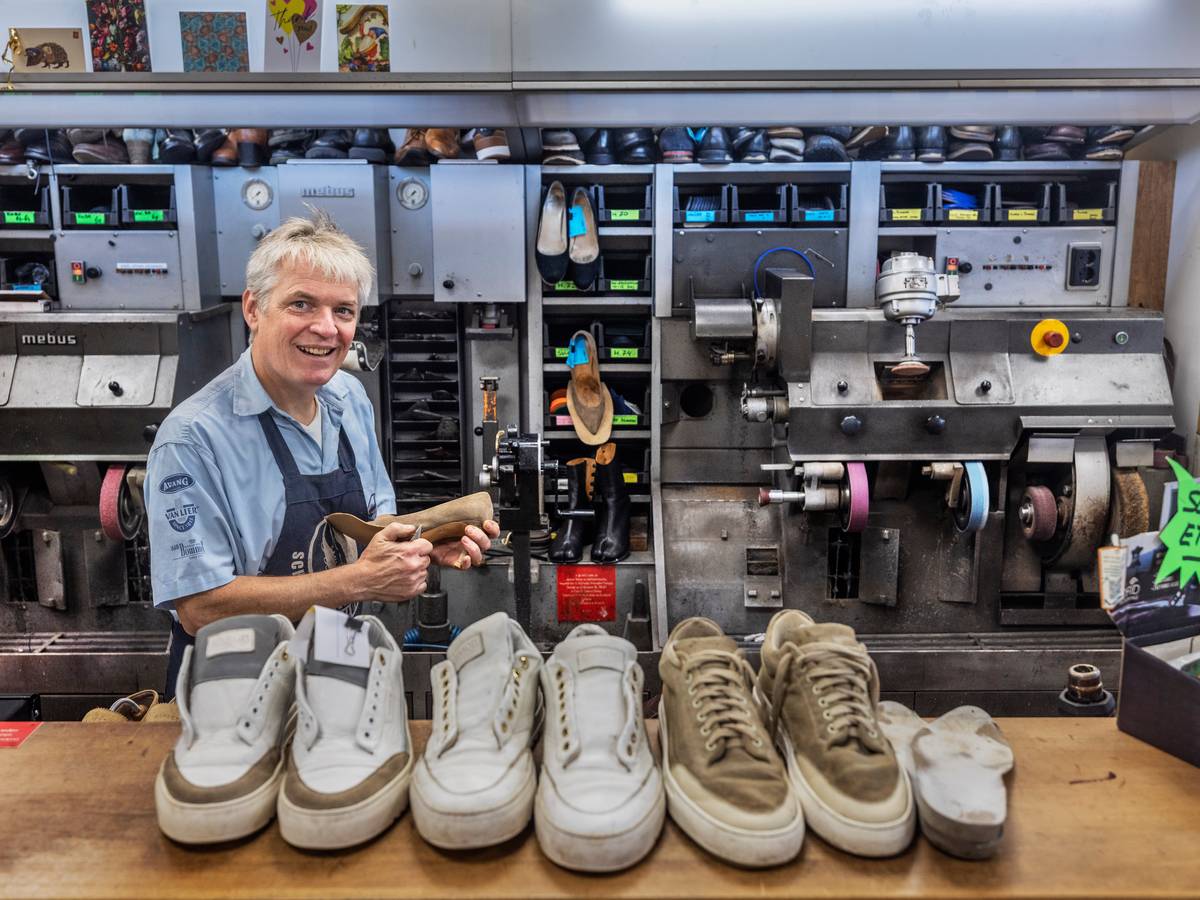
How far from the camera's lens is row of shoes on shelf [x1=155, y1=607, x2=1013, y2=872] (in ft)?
3.27

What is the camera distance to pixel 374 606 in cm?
343

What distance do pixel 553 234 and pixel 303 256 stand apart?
174cm

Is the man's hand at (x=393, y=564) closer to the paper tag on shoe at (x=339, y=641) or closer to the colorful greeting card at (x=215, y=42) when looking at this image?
the paper tag on shoe at (x=339, y=641)

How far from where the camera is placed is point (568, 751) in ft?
3.47

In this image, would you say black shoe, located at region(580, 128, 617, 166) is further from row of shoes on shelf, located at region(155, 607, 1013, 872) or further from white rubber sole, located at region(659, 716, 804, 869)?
white rubber sole, located at region(659, 716, 804, 869)

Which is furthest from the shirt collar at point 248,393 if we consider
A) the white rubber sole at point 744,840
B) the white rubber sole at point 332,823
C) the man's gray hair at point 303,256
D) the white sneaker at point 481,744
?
the white rubber sole at point 744,840

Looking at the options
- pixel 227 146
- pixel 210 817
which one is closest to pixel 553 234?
pixel 227 146

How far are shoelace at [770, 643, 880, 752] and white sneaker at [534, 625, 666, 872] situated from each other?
0.59 feet

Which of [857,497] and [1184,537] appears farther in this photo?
[857,497]

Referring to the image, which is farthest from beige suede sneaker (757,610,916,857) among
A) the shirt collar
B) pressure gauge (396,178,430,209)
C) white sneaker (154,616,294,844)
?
pressure gauge (396,178,430,209)

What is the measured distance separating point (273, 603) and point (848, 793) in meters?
1.18

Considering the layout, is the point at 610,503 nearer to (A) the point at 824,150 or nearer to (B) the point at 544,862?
(A) the point at 824,150

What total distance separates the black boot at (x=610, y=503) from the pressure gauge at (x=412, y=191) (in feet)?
3.94

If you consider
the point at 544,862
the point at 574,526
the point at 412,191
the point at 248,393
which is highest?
the point at 412,191
